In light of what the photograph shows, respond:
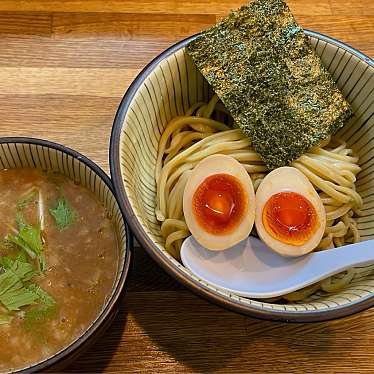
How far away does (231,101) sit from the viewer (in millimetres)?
1296

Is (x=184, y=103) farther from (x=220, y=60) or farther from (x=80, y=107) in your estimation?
(x=80, y=107)

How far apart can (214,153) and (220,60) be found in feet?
0.70

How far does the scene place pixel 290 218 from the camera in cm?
119

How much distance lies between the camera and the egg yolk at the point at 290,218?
1175mm

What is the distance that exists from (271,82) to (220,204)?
1.08 feet

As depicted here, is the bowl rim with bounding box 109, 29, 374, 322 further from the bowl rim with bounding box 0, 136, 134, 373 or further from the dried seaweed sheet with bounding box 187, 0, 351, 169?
the dried seaweed sheet with bounding box 187, 0, 351, 169

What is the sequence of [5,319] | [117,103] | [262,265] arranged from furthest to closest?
[117,103] → [262,265] → [5,319]

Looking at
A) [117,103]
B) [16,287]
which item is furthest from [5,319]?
[117,103]

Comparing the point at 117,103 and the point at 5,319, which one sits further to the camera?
the point at 117,103

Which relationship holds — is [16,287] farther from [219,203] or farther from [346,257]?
[346,257]

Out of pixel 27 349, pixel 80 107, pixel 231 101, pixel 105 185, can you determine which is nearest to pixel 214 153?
pixel 231 101

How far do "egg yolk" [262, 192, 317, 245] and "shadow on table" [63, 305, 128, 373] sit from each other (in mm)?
389

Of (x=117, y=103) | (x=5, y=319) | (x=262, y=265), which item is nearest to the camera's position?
(x=5, y=319)

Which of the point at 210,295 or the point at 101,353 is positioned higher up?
the point at 210,295
